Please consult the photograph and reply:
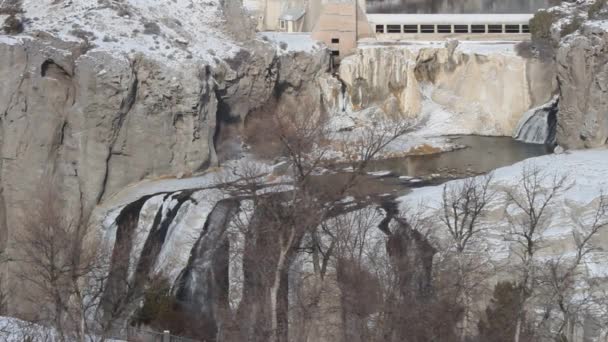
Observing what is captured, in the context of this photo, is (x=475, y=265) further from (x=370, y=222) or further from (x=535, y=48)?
(x=535, y=48)

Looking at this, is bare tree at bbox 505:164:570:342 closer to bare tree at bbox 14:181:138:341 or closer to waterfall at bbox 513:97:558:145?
waterfall at bbox 513:97:558:145

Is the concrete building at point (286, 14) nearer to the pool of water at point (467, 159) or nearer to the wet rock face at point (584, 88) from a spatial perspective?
the pool of water at point (467, 159)

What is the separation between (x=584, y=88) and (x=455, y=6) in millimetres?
26878

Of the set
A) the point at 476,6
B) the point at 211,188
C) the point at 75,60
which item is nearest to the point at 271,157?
the point at 211,188

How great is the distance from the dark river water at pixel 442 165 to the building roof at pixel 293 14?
12587mm

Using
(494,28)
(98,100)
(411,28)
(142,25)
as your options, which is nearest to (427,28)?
(411,28)

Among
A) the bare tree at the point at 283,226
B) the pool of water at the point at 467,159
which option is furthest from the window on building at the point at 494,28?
the bare tree at the point at 283,226

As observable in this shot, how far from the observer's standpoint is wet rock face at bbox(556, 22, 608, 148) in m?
41.6

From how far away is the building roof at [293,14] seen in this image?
181 ft

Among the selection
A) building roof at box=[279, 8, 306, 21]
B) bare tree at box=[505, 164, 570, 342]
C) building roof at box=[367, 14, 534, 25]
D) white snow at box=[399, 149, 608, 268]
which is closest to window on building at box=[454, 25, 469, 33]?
building roof at box=[367, 14, 534, 25]

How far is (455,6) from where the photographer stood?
68188 mm

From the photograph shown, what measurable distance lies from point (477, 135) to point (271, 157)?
469 inches

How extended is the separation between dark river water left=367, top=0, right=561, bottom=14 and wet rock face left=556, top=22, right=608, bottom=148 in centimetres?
1834

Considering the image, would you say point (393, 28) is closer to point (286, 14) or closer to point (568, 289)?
point (286, 14)
